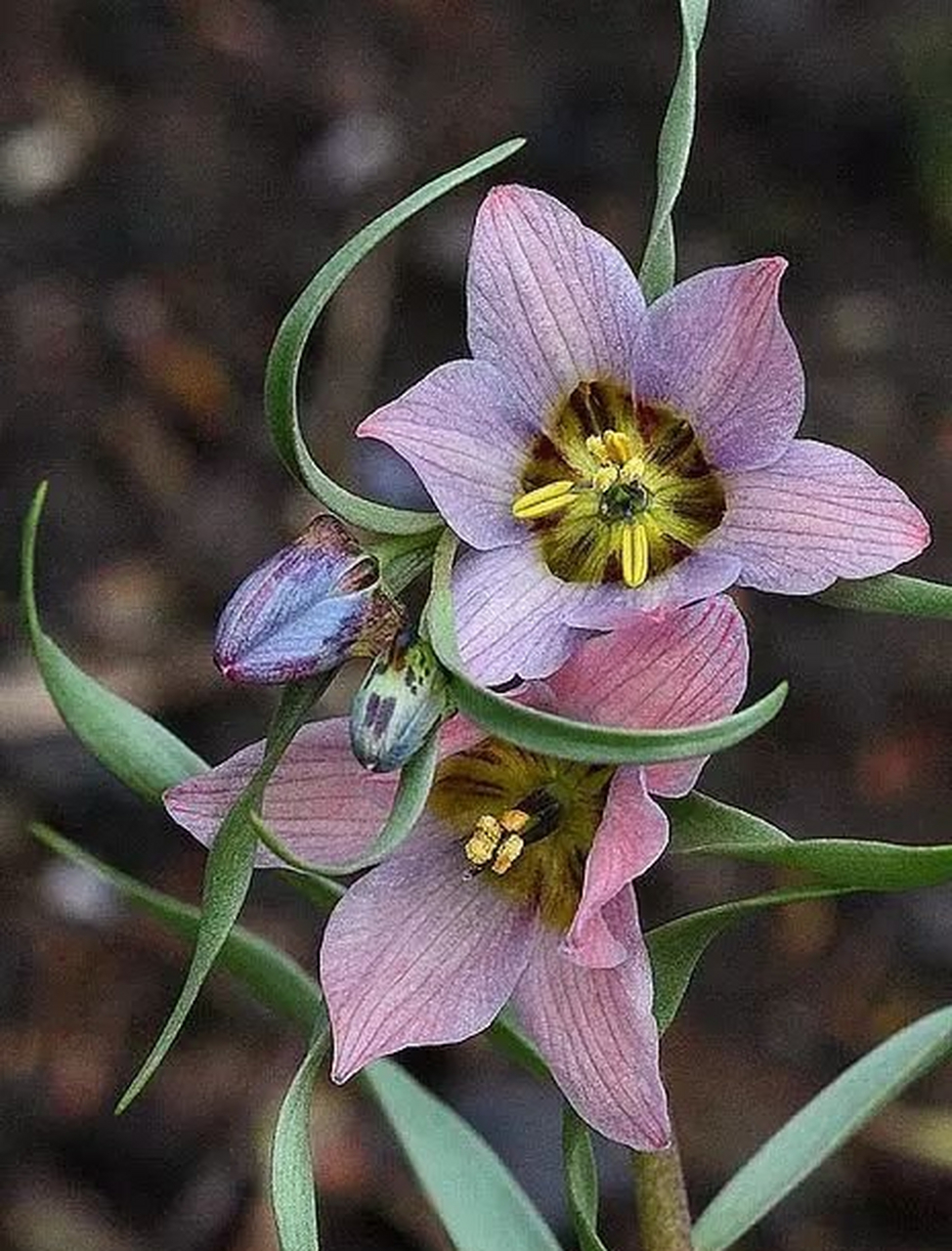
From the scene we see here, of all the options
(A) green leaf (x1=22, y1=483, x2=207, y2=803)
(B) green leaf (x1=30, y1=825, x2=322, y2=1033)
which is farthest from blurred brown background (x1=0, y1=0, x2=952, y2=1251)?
(A) green leaf (x1=22, y1=483, x2=207, y2=803)

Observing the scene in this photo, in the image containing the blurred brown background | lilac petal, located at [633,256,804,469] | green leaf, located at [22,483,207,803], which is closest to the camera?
lilac petal, located at [633,256,804,469]

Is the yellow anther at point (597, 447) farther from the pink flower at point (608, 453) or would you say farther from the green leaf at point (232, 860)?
the green leaf at point (232, 860)

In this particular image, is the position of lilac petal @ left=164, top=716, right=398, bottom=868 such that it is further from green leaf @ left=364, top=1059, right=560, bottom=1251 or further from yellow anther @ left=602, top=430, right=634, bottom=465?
green leaf @ left=364, top=1059, right=560, bottom=1251

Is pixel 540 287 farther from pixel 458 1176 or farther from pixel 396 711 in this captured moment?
pixel 458 1176

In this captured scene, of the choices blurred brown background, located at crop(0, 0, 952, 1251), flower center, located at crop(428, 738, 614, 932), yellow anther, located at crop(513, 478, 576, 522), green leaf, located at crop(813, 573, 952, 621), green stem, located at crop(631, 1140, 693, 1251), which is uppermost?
yellow anther, located at crop(513, 478, 576, 522)

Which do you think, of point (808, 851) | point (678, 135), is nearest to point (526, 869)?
point (808, 851)

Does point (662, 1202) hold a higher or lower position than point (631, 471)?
lower
